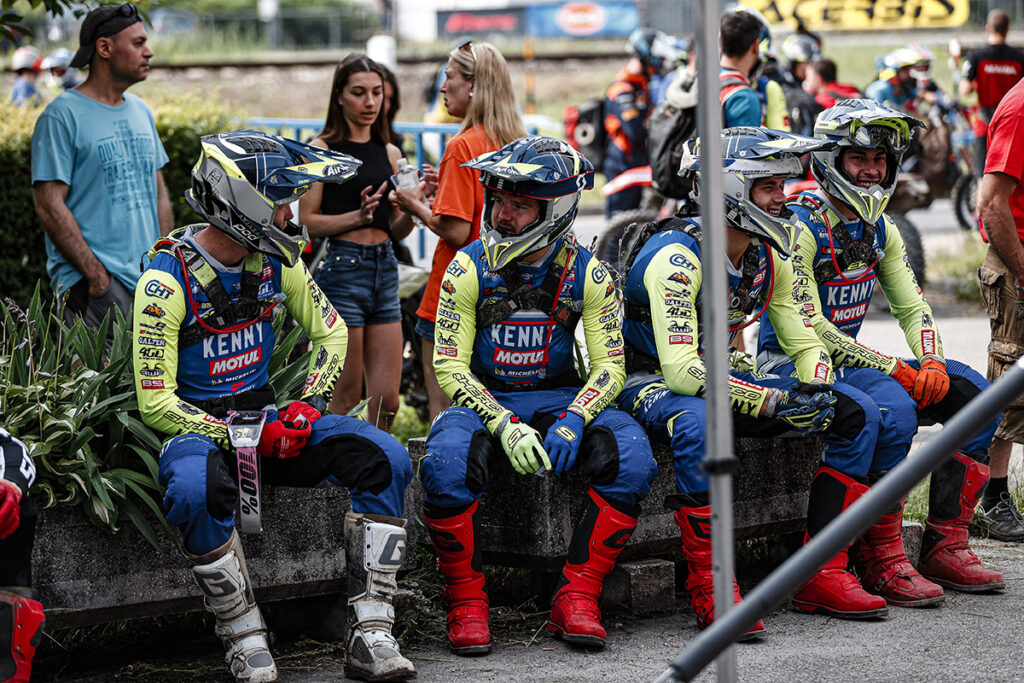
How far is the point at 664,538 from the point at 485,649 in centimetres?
100

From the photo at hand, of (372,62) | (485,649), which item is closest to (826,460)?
(485,649)

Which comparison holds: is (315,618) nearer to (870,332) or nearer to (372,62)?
(372,62)

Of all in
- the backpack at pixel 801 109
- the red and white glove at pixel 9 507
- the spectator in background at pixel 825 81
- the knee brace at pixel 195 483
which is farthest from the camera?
the spectator in background at pixel 825 81

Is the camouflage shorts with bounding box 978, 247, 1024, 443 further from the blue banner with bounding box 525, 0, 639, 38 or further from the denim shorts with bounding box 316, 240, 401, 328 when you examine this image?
the blue banner with bounding box 525, 0, 639, 38

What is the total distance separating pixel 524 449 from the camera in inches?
188

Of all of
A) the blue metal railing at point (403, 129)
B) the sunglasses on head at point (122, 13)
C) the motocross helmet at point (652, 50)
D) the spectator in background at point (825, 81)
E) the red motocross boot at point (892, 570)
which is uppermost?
the motocross helmet at point (652, 50)

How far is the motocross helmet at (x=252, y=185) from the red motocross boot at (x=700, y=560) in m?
1.72

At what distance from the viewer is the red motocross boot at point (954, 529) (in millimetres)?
5477

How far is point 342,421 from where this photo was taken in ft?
15.5

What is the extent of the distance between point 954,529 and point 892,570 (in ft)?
1.44

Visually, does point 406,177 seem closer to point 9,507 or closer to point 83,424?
point 83,424

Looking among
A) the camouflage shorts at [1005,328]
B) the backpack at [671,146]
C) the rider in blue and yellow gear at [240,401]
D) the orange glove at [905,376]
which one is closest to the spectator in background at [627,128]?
the backpack at [671,146]

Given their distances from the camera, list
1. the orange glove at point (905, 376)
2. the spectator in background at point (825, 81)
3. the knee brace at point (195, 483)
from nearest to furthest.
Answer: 1. the knee brace at point (195, 483)
2. the orange glove at point (905, 376)
3. the spectator in background at point (825, 81)

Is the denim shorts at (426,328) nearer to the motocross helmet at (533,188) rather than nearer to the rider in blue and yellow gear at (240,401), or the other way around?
the motocross helmet at (533,188)
